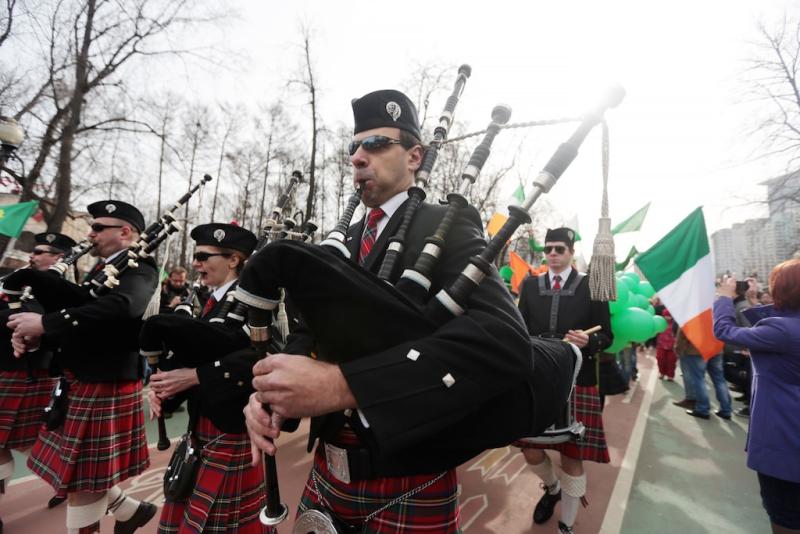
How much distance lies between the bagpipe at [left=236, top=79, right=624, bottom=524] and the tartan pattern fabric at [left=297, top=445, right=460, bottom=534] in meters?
0.25

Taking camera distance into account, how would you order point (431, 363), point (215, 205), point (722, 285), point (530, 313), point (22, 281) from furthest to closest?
1. point (215, 205)
2. point (530, 313)
3. point (722, 285)
4. point (22, 281)
5. point (431, 363)

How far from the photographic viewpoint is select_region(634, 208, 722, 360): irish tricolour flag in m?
4.04

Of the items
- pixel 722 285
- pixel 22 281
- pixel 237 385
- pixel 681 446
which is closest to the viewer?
pixel 237 385

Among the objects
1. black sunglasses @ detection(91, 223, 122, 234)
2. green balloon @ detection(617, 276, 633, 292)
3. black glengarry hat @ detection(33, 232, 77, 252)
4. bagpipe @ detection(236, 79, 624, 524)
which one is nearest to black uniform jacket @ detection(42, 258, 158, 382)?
black sunglasses @ detection(91, 223, 122, 234)

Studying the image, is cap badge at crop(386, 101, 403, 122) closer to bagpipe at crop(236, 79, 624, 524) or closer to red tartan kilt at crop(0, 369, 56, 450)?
bagpipe at crop(236, 79, 624, 524)

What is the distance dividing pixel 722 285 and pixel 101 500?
537cm

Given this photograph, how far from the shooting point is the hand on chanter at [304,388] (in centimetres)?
92

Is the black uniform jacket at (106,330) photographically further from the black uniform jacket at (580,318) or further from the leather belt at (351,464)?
the black uniform jacket at (580,318)

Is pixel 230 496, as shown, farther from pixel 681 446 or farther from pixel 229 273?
pixel 681 446

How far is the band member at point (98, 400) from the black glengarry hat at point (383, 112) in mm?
2325

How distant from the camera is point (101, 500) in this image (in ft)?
9.41

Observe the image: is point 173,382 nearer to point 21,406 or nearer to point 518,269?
point 21,406

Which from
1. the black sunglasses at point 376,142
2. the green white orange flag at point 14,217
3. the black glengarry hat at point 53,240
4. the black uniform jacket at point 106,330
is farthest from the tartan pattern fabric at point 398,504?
the green white orange flag at point 14,217

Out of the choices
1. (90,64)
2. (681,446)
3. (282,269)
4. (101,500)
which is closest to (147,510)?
(101,500)
